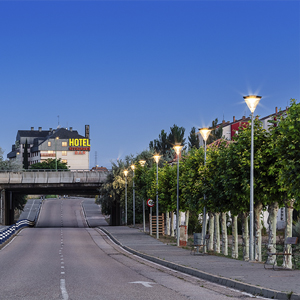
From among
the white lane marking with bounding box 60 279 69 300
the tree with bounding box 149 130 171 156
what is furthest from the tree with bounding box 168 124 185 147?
the white lane marking with bounding box 60 279 69 300

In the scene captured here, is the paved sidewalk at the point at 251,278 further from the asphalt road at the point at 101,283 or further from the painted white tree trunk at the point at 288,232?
the painted white tree trunk at the point at 288,232

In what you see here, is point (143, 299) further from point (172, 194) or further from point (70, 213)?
point (70, 213)

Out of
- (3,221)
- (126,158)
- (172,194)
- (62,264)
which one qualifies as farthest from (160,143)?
(62,264)

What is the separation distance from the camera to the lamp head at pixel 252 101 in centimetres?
2173

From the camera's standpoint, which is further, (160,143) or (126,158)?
(160,143)

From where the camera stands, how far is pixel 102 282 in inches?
595

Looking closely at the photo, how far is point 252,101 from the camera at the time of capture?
857 inches

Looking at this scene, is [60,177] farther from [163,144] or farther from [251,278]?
[251,278]

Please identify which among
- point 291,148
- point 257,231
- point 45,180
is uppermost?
point 291,148

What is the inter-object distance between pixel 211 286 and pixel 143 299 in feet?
10.6

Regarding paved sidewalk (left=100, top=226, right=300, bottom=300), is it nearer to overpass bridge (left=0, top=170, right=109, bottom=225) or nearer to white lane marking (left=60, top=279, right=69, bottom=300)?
white lane marking (left=60, top=279, right=69, bottom=300)

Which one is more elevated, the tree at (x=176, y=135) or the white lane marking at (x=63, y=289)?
the tree at (x=176, y=135)

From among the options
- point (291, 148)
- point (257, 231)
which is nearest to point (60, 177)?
point (257, 231)

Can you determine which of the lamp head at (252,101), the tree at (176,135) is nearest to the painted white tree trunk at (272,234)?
the lamp head at (252,101)
